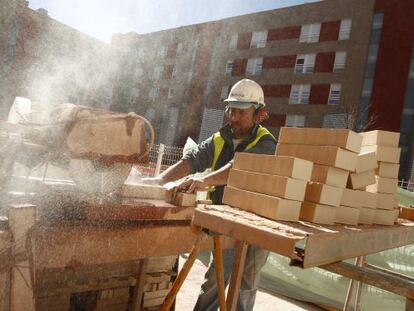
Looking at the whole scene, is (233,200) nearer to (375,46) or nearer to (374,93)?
(374,93)

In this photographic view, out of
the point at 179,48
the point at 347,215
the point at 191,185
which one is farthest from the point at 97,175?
the point at 179,48

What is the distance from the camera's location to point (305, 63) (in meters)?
27.0

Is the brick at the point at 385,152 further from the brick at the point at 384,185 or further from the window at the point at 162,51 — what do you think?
the window at the point at 162,51

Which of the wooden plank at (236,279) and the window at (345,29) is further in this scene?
the window at (345,29)

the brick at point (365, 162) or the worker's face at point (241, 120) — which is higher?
the worker's face at point (241, 120)

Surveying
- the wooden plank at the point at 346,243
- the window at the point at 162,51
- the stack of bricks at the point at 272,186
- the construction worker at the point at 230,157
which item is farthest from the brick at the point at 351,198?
the window at the point at 162,51

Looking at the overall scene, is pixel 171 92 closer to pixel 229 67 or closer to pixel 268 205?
pixel 229 67

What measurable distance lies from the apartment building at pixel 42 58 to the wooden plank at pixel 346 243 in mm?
19394

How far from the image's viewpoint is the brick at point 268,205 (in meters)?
2.17

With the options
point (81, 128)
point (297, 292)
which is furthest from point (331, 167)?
point (297, 292)

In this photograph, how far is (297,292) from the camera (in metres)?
5.27

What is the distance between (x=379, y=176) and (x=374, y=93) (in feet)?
75.1

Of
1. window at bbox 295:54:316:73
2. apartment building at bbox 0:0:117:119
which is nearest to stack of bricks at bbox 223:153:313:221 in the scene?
apartment building at bbox 0:0:117:119

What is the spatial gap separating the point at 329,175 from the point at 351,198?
0.38 metres
